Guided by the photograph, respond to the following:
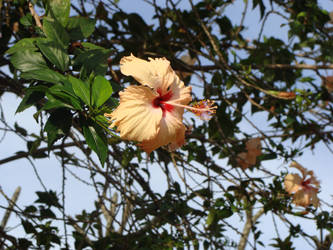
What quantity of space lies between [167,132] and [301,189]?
114 cm

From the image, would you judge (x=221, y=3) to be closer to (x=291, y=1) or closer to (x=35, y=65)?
(x=291, y=1)

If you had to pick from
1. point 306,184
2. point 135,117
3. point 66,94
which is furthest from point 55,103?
point 306,184

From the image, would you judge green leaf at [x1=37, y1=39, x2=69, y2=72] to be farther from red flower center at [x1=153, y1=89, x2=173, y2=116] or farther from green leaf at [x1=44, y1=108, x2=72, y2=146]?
red flower center at [x1=153, y1=89, x2=173, y2=116]

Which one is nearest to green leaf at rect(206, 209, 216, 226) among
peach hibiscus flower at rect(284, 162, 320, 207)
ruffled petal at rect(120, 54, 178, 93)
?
peach hibiscus flower at rect(284, 162, 320, 207)

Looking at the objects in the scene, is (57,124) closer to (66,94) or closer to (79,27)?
(66,94)

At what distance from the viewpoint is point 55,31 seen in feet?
3.38

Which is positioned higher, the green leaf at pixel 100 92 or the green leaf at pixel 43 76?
the green leaf at pixel 43 76

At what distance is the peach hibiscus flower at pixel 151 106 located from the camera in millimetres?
816

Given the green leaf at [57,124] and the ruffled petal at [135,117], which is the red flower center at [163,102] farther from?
the green leaf at [57,124]

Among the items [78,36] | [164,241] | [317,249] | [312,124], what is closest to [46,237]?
[164,241]

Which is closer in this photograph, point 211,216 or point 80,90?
point 80,90

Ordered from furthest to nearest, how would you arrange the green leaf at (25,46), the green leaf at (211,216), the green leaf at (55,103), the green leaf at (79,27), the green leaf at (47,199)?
1. the green leaf at (47,199)
2. the green leaf at (211,216)
3. the green leaf at (79,27)
4. the green leaf at (25,46)
5. the green leaf at (55,103)

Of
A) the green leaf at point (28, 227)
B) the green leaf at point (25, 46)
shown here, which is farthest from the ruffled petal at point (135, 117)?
the green leaf at point (28, 227)

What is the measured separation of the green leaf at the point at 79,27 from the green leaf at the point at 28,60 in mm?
157
